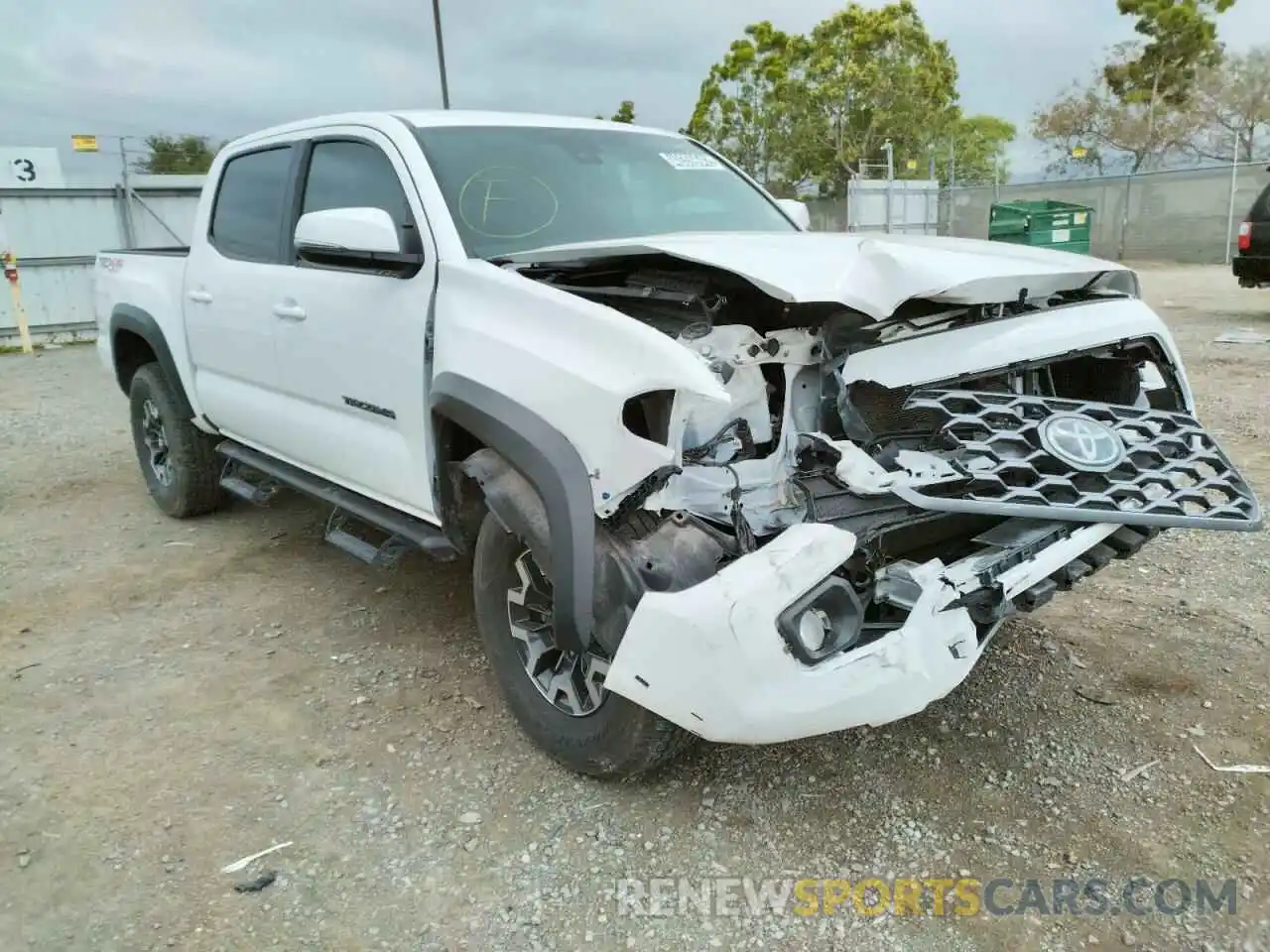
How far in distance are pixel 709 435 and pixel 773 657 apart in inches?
25.4

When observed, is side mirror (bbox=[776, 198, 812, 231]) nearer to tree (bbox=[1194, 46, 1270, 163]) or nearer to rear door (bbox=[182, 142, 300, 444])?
rear door (bbox=[182, 142, 300, 444])

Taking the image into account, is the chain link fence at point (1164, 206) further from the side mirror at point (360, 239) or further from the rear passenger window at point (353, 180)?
the side mirror at point (360, 239)

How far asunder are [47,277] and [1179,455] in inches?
586

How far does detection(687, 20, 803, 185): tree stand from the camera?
34562 mm

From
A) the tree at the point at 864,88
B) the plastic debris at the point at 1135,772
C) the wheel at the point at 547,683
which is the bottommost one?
the plastic debris at the point at 1135,772

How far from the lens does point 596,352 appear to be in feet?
7.82

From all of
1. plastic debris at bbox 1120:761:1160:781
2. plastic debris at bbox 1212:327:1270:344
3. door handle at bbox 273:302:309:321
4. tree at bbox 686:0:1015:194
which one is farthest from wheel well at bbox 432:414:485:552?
tree at bbox 686:0:1015:194

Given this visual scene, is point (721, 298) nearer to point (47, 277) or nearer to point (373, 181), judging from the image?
point (373, 181)

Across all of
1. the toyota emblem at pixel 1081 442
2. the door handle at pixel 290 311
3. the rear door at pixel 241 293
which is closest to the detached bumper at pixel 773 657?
the toyota emblem at pixel 1081 442

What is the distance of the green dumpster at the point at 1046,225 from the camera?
1794 centimetres

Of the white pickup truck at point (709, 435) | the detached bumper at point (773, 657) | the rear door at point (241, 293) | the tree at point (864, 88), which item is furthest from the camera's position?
the tree at point (864, 88)

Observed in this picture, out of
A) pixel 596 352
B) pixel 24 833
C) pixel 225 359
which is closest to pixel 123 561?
pixel 225 359

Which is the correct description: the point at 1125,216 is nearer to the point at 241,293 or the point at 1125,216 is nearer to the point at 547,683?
the point at 241,293

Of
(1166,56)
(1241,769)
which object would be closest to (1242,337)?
(1241,769)
